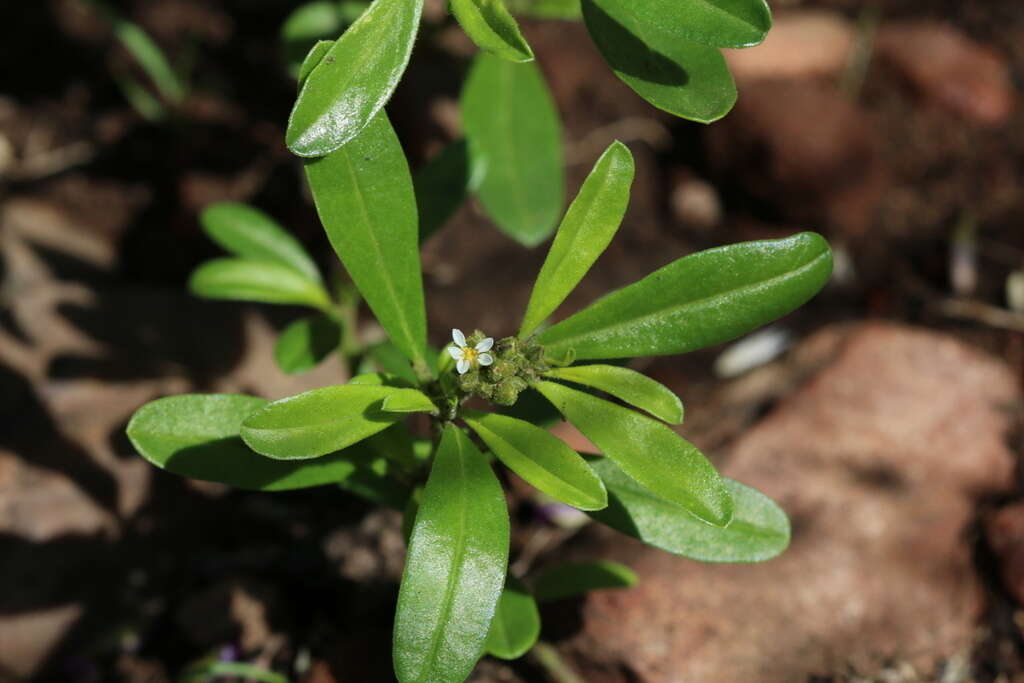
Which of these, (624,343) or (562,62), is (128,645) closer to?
(624,343)

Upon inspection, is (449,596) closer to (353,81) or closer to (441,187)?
(353,81)

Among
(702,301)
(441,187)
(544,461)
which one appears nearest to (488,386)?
(544,461)

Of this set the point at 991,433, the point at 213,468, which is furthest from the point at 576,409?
the point at 991,433

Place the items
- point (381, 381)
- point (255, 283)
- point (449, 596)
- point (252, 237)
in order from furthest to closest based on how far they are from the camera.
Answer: point (252, 237) < point (255, 283) < point (381, 381) < point (449, 596)

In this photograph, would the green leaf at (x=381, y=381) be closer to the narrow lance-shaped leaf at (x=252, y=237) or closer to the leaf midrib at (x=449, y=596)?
the leaf midrib at (x=449, y=596)

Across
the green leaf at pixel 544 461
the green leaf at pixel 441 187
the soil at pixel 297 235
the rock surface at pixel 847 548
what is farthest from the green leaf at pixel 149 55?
the green leaf at pixel 544 461

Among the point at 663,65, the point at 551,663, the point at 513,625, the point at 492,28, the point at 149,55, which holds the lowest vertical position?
the point at 551,663
